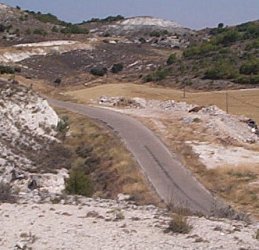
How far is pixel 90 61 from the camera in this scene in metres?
112

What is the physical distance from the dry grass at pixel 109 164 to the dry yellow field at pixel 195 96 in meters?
19.6

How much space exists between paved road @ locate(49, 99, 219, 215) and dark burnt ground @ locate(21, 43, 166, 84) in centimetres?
4650

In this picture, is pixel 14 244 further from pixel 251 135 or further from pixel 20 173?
pixel 251 135

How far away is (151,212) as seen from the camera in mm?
20578

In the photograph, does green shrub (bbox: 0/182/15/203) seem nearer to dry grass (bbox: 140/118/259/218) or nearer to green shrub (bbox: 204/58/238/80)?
dry grass (bbox: 140/118/259/218)

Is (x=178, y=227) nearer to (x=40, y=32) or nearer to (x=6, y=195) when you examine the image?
(x=6, y=195)

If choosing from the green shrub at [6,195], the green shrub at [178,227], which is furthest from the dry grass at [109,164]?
the green shrub at [178,227]

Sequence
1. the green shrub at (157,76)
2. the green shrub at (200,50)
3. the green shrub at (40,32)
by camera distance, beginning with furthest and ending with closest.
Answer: the green shrub at (40,32), the green shrub at (200,50), the green shrub at (157,76)

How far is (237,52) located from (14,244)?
91.5m

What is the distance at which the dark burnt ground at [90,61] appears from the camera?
101062mm

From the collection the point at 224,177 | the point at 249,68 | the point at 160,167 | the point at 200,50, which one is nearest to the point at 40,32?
the point at 200,50

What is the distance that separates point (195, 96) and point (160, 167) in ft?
133

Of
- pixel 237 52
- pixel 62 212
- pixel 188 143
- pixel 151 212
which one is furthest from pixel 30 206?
pixel 237 52

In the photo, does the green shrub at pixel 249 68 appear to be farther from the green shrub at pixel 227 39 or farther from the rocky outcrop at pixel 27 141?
the rocky outcrop at pixel 27 141
